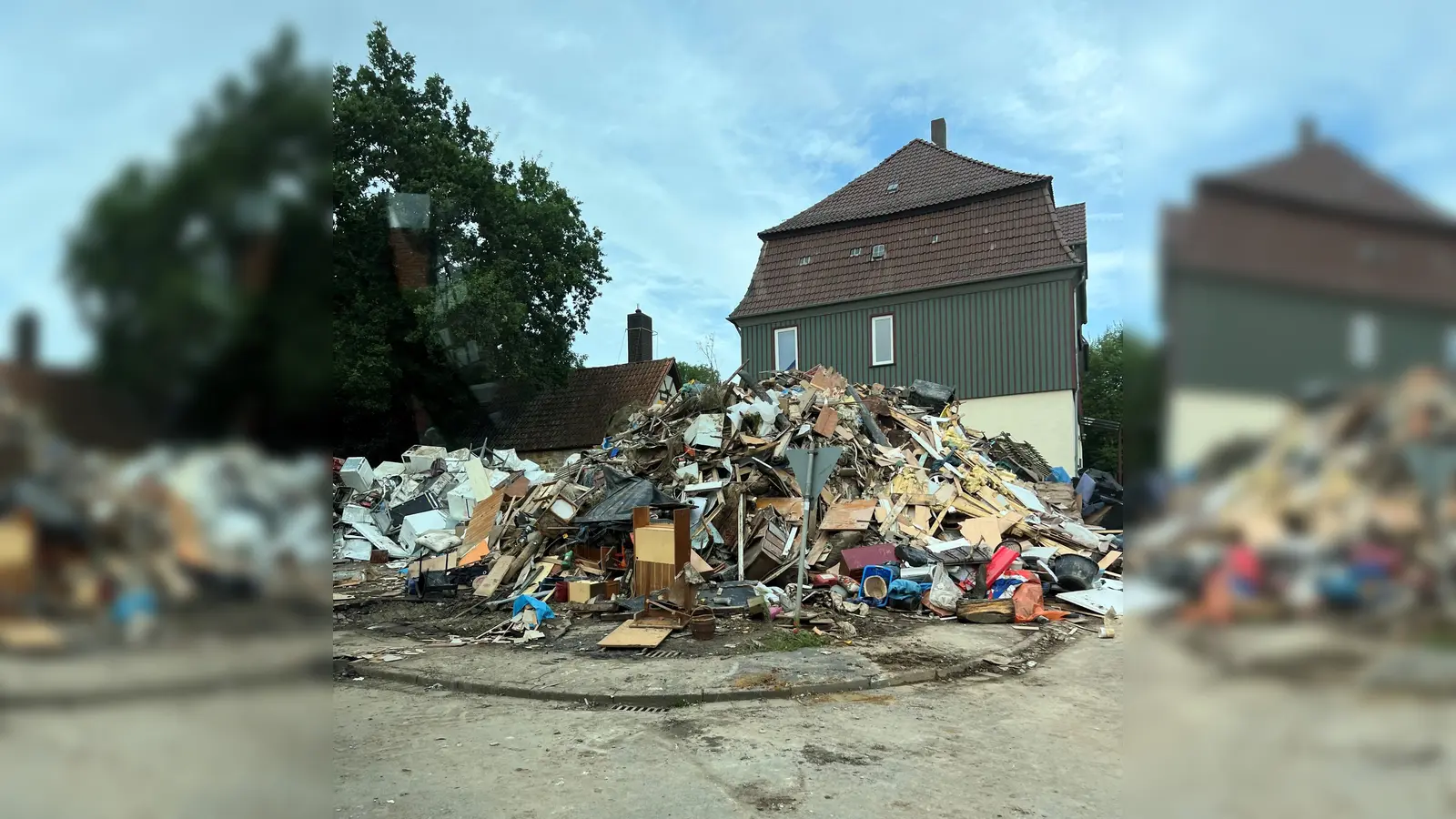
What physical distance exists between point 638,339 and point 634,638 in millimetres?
27020

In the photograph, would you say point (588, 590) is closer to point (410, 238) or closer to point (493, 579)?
point (493, 579)

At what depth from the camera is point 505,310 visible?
25.1 metres
